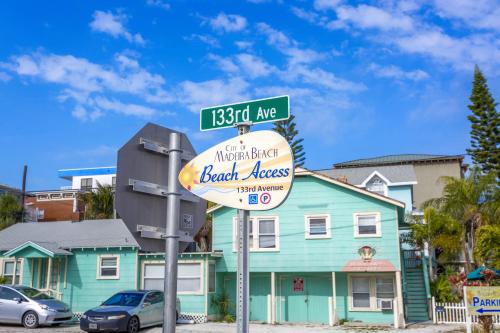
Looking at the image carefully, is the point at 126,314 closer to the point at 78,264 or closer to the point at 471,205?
the point at 78,264

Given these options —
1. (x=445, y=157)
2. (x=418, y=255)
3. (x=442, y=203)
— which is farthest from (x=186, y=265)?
(x=445, y=157)

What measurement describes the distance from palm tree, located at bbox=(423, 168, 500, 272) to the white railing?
5.05 meters

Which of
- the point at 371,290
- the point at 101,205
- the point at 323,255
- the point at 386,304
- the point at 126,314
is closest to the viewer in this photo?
the point at 126,314

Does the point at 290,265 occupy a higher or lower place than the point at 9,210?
lower

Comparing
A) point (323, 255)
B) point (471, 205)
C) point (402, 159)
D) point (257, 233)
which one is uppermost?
point (402, 159)

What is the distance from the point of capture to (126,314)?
19125mm

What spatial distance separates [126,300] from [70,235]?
9.02 metres

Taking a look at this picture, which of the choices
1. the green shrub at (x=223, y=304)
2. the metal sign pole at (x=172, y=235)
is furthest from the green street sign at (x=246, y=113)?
the green shrub at (x=223, y=304)

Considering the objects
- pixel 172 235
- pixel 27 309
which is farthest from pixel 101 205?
pixel 172 235

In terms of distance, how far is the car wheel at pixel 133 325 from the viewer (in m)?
19.1

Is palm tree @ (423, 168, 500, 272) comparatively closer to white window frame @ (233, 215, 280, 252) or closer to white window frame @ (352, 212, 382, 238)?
white window frame @ (352, 212, 382, 238)

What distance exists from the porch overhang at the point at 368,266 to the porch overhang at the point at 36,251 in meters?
13.8

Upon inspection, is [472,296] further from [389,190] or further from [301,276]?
[389,190]

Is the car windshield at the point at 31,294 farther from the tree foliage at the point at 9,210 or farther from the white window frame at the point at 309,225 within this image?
the tree foliage at the point at 9,210
